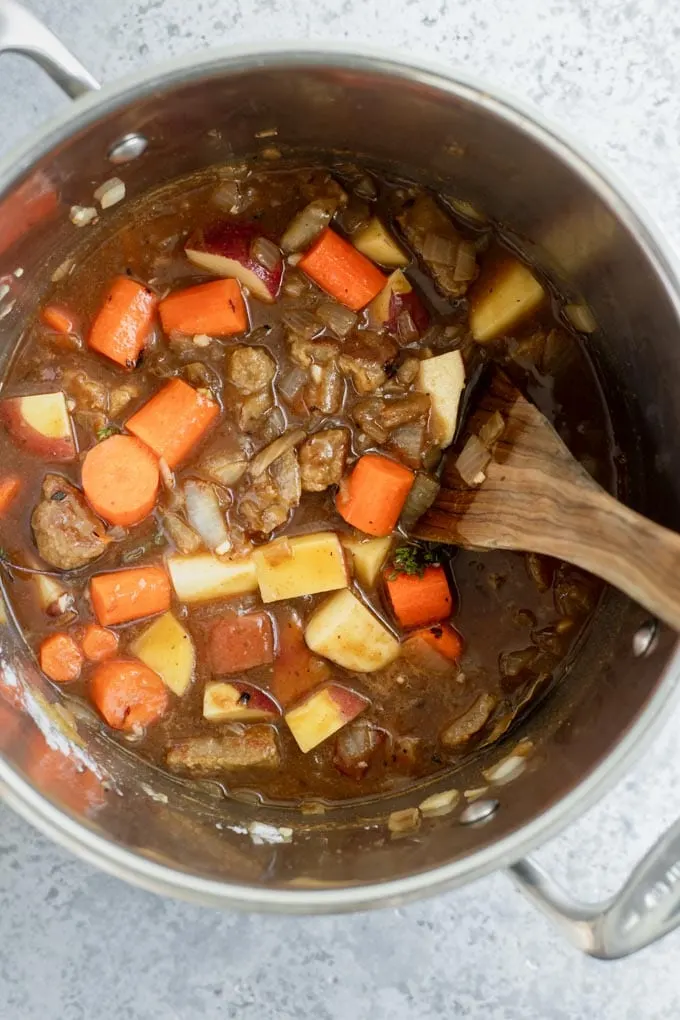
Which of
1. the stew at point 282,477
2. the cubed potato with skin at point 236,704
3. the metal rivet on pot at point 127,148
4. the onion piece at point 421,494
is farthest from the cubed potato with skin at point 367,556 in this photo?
the metal rivet on pot at point 127,148

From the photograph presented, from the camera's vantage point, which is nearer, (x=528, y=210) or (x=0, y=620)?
(x=528, y=210)

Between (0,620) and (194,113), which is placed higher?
(194,113)

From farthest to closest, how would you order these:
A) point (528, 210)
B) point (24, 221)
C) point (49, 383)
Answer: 1. point (49, 383)
2. point (528, 210)
3. point (24, 221)

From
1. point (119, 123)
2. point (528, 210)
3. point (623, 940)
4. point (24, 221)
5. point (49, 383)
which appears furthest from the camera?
point (49, 383)

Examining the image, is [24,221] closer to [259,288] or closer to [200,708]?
[259,288]

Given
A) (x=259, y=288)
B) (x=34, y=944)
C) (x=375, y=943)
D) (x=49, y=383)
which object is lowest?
(x=375, y=943)

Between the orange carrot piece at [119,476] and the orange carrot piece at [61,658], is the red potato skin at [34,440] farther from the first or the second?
the orange carrot piece at [61,658]

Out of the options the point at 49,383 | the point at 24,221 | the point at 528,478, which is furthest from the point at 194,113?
the point at 528,478
